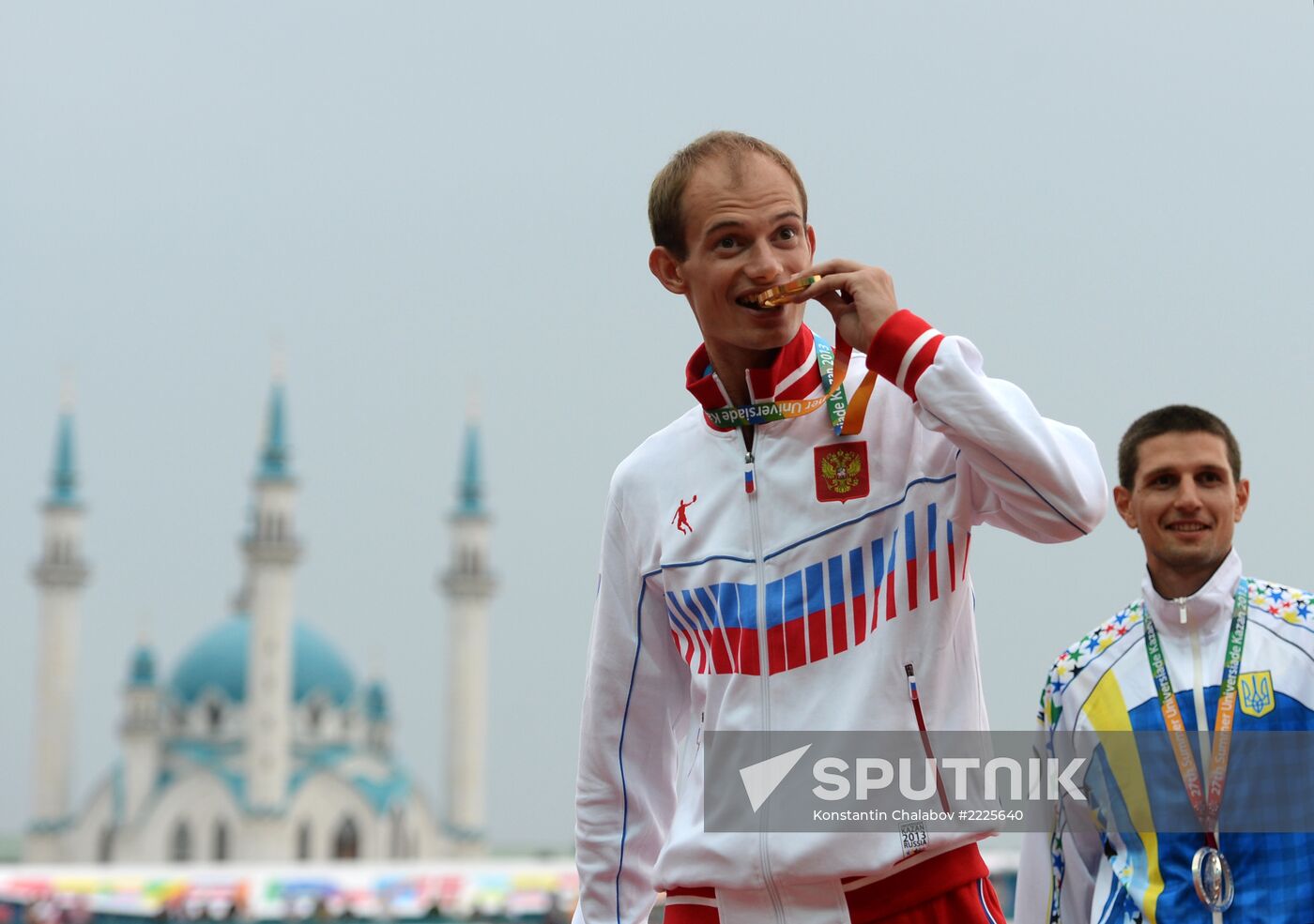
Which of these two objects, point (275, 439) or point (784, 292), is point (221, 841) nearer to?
point (275, 439)

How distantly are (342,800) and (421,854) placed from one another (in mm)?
3390

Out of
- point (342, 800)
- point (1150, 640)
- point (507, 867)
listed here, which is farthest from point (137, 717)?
point (1150, 640)

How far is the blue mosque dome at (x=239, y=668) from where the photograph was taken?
60.0m

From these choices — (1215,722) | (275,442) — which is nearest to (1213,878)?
(1215,722)

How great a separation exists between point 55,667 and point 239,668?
6.15 meters

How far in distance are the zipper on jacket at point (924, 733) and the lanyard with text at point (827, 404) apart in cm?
32

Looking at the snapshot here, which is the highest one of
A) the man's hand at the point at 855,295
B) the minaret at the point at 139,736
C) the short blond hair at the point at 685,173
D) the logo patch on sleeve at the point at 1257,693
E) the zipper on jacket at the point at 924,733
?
the minaret at the point at 139,736

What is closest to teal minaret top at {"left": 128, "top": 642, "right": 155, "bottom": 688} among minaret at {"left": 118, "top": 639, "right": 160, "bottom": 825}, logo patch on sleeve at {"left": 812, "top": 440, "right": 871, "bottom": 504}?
minaret at {"left": 118, "top": 639, "right": 160, "bottom": 825}

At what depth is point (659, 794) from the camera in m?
2.86

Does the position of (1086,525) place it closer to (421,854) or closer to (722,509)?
(722,509)

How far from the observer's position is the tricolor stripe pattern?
2.49 m

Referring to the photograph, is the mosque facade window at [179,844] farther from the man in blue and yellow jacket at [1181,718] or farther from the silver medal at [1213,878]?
the silver medal at [1213,878]

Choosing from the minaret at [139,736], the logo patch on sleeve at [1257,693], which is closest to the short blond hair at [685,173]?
the logo patch on sleeve at [1257,693]

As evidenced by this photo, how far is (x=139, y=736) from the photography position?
60.7 m
